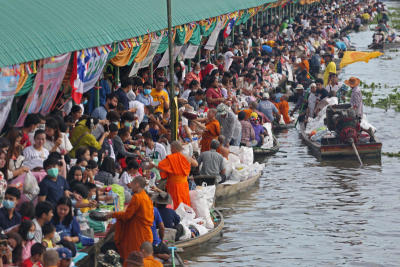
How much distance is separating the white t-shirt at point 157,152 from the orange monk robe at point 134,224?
4.48 m

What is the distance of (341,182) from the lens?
24.7m

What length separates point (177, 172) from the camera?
1672 centimetres

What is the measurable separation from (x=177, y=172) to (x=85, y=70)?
3.21 m

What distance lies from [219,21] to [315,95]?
5.21 m

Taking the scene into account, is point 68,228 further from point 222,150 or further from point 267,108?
point 267,108

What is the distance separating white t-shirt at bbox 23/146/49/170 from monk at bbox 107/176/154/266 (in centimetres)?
140

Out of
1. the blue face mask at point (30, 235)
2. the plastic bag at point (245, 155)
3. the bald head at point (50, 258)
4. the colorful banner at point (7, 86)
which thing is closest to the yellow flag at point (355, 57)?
the plastic bag at point (245, 155)

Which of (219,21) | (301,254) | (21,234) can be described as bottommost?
(301,254)

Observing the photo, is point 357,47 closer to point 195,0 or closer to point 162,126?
point 195,0

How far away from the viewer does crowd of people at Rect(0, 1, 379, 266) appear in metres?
12.1

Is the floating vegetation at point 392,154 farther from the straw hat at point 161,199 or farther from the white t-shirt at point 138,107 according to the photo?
the straw hat at point 161,199

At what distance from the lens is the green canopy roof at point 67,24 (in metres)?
15.6

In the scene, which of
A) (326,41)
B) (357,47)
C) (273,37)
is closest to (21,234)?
(273,37)

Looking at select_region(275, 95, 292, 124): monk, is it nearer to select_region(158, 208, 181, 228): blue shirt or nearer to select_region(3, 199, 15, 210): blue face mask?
select_region(158, 208, 181, 228): blue shirt
